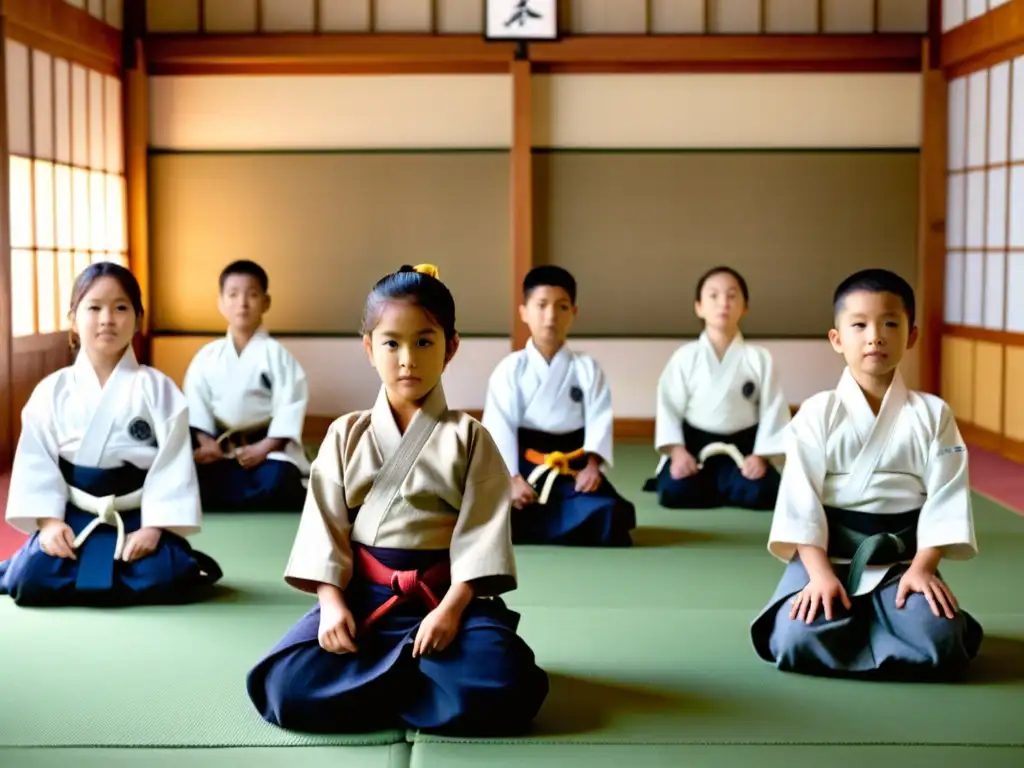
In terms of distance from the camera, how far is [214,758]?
2.86 m

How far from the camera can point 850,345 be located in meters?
3.71

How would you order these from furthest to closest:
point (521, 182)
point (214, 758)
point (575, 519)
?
point (521, 182) → point (575, 519) → point (214, 758)

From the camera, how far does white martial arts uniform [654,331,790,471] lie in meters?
6.34

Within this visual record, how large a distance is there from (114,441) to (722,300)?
3.10 m

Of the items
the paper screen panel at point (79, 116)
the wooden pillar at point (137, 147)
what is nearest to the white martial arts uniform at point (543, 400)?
the paper screen panel at point (79, 116)

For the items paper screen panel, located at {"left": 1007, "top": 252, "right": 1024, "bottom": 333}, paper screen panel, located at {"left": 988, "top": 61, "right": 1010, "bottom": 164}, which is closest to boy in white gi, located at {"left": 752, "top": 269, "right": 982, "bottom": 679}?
paper screen panel, located at {"left": 1007, "top": 252, "right": 1024, "bottom": 333}

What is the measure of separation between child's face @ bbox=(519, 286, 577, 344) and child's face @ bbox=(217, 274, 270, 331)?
148 cm

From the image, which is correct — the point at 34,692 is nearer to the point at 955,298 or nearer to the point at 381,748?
the point at 381,748

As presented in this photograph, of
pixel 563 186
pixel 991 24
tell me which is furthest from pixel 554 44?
pixel 991 24

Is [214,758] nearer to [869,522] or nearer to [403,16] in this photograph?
[869,522]

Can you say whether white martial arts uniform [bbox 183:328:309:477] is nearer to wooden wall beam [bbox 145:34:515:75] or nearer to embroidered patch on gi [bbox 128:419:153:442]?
embroidered patch on gi [bbox 128:419:153:442]

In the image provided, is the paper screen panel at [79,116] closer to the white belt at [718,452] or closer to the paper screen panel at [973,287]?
the white belt at [718,452]

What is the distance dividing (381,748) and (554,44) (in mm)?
6110

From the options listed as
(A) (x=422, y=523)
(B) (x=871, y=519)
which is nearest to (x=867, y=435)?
(B) (x=871, y=519)
